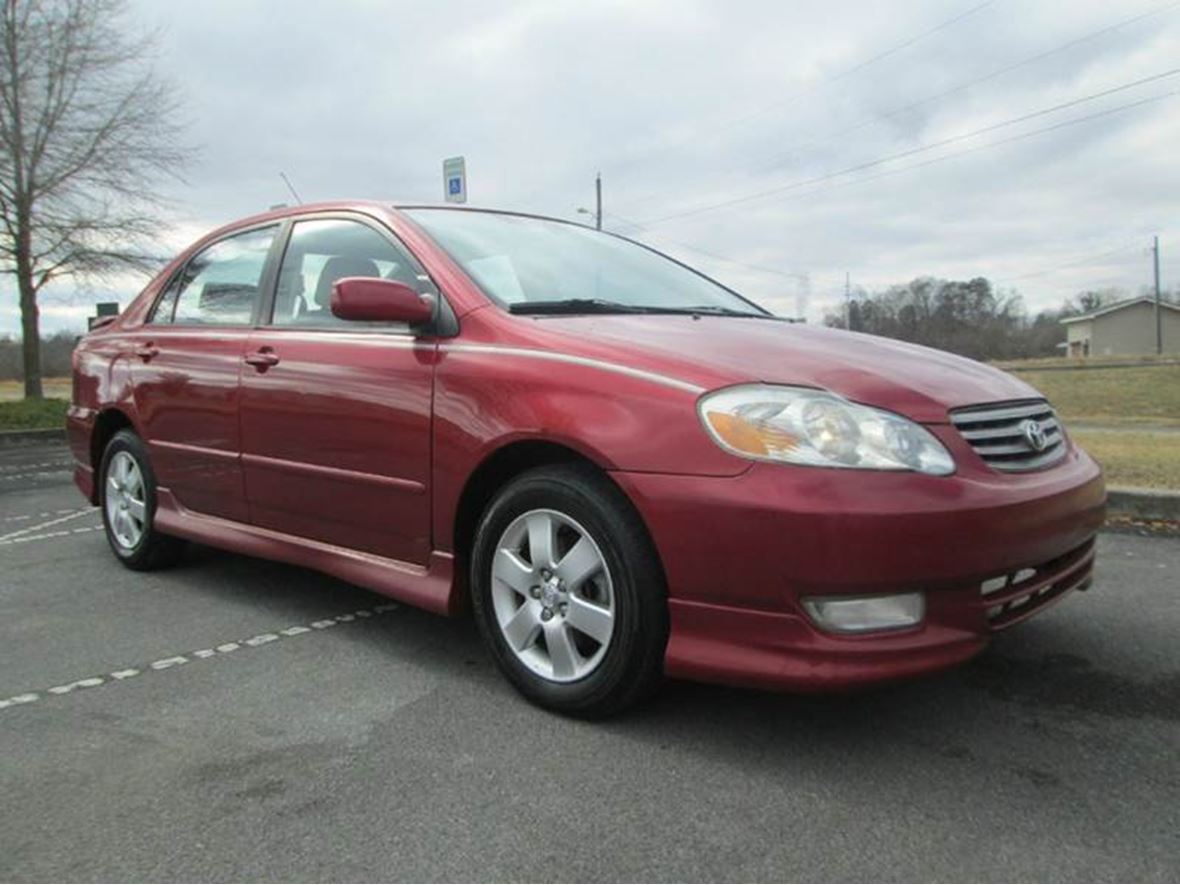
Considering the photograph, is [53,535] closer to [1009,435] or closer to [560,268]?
[560,268]

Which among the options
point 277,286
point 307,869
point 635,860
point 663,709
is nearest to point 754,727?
→ point 663,709

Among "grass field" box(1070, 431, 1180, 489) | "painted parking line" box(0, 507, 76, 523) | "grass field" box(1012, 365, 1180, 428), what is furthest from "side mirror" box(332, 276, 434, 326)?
"grass field" box(1012, 365, 1180, 428)

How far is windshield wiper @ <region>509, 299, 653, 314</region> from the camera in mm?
3125

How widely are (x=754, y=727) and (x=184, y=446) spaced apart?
285 cm

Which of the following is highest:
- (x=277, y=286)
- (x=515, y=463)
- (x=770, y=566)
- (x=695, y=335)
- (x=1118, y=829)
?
(x=277, y=286)

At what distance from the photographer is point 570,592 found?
2713mm

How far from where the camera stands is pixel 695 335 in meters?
2.86

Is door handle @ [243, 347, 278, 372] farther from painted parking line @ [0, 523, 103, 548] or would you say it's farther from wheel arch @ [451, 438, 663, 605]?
painted parking line @ [0, 523, 103, 548]

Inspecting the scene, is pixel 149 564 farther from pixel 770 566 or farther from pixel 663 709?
pixel 770 566

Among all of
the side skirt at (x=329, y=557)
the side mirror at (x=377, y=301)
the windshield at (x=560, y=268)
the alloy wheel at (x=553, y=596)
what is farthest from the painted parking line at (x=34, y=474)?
the alloy wheel at (x=553, y=596)

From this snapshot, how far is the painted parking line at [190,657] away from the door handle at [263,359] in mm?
1022

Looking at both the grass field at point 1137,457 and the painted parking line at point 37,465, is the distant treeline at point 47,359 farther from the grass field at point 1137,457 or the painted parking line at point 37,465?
the grass field at point 1137,457

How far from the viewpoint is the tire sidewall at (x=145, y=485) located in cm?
451

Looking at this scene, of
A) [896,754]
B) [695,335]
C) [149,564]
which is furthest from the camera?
[149,564]
